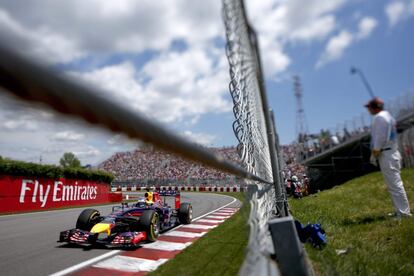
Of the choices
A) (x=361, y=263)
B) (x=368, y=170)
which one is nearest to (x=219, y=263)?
(x=361, y=263)

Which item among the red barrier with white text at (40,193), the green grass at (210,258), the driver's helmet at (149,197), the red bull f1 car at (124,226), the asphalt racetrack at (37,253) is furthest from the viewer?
the red barrier with white text at (40,193)

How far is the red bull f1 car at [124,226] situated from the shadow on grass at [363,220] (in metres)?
3.26

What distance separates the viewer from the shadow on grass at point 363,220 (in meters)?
4.72

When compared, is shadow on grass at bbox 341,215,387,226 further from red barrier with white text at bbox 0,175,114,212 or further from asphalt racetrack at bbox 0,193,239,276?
red barrier with white text at bbox 0,175,114,212

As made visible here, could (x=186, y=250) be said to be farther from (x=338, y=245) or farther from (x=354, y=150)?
(x=354, y=150)

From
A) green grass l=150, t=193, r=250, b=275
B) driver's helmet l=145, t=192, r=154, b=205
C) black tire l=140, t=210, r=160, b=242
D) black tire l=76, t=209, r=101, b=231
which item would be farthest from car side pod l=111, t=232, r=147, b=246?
driver's helmet l=145, t=192, r=154, b=205

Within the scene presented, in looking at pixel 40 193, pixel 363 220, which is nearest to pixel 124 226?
pixel 363 220

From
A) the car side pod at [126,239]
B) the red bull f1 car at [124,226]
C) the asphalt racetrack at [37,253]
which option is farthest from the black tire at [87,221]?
the car side pod at [126,239]

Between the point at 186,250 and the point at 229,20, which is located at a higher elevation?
the point at 229,20

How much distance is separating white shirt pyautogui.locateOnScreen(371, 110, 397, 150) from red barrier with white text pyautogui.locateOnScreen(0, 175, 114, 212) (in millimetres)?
14207

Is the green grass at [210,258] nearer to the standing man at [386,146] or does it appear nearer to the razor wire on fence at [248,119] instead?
the razor wire on fence at [248,119]

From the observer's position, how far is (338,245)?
357 cm

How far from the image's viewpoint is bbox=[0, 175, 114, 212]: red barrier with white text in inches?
557

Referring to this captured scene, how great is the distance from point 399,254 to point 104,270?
320 centimetres
